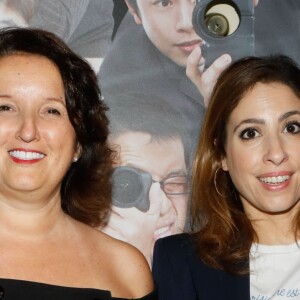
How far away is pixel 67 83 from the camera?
2.09 meters

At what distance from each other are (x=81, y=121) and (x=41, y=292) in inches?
21.6

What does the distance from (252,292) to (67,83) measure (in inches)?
35.2

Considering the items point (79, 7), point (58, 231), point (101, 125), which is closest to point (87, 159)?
point (101, 125)

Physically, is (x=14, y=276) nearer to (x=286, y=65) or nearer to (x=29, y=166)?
(x=29, y=166)

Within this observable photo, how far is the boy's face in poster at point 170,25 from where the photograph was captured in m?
A: 2.68

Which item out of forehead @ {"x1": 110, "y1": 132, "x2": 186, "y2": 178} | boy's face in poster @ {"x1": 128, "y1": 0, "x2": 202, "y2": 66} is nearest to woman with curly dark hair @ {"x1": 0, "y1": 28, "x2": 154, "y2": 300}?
forehead @ {"x1": 110, "y1": 132, "x2": 186, "y2": 178}

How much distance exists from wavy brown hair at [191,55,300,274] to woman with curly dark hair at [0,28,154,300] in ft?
0.90

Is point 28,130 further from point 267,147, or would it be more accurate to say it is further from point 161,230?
point 161,230

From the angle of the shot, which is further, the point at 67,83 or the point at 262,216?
the point at 262,216

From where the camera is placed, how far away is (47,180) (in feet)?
6.54

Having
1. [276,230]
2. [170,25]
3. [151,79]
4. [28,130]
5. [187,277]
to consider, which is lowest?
[187,277]

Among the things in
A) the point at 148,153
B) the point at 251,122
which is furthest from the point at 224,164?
the point at 148,153

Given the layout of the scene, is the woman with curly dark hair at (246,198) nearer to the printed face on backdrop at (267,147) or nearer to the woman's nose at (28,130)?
the printed face on backdrop at (267,147)

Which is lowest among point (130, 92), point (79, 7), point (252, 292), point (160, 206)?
point (252, 292)
